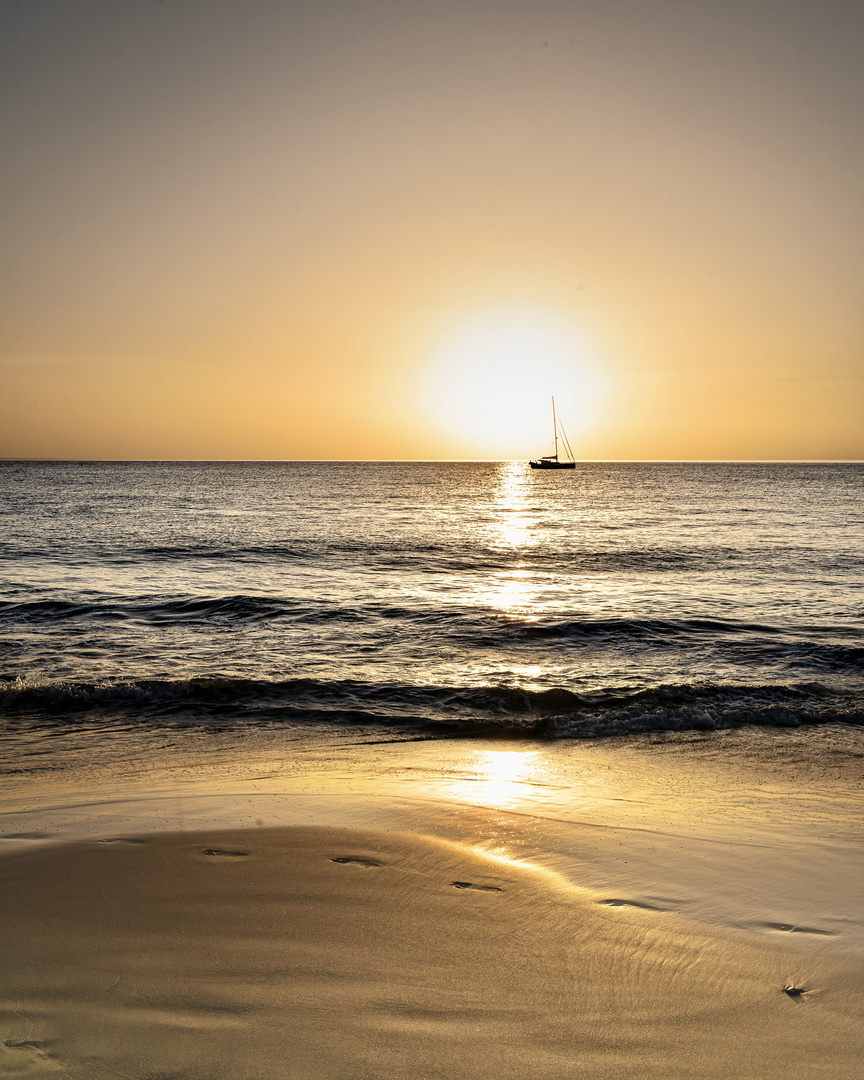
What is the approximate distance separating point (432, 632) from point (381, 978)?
39.8ft

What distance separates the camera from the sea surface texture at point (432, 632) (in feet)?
34.6

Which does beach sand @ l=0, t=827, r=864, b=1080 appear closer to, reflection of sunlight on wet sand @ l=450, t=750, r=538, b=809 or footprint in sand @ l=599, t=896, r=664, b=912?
footprint in sand @ l=599, t=896, r=664, b=912

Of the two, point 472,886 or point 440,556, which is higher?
point 440,556

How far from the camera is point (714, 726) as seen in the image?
995 cm

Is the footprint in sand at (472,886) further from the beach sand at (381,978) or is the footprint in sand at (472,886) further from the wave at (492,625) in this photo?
the wave at (492,625)

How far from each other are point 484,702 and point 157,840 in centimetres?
619

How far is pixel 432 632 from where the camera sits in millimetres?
15734

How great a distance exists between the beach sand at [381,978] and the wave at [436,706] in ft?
16.1

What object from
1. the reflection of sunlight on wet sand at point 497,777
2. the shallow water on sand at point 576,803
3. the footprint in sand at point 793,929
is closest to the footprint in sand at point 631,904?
the shallow water on sand at point 576,803

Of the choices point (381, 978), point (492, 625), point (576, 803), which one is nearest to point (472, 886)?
point (381, 978)

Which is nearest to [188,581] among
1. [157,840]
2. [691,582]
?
[691,582]

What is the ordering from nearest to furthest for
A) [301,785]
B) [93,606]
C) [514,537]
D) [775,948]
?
[775,948] < [301,785] < [93,606] < [514,537]

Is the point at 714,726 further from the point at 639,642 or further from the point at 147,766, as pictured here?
the point at 147,766

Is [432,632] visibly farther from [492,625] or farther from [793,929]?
[793,929]
